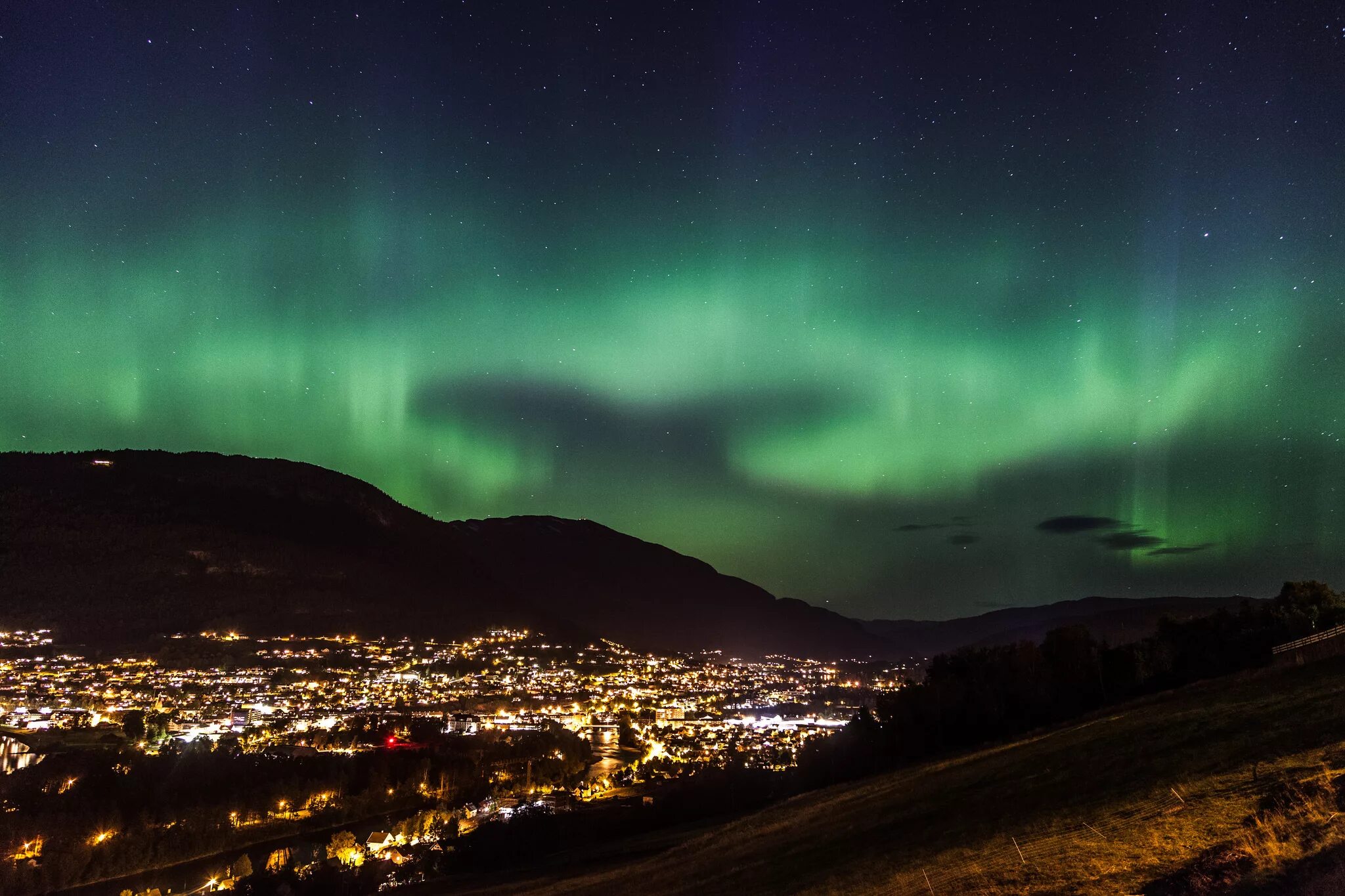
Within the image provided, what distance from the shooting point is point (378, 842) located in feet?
207

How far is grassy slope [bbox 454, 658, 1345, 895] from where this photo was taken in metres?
14.8

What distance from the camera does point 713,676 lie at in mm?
193375

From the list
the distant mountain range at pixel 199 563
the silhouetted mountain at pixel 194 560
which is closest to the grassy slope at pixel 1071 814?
the distant mountain range at pixel 199 563

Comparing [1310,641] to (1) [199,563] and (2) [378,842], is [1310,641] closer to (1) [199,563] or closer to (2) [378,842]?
(2) [378,842]

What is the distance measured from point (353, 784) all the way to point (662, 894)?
66.0m

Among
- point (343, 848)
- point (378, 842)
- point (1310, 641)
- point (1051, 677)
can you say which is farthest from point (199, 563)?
point (1310, 641)

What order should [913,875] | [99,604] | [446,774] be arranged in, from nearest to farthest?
1. [913,875]
2. [446,774]
3. [99,604]

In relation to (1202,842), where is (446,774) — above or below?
below

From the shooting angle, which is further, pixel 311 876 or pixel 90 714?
pixel 90 714

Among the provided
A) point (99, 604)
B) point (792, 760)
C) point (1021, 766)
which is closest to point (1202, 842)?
point (1021, 766)

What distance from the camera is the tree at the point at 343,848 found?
57.5m

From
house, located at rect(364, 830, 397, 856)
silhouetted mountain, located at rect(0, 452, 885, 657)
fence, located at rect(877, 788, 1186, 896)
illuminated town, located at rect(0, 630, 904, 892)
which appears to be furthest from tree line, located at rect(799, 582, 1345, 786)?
silhouetted mountain, located at rect(0, 452, 885, 657)

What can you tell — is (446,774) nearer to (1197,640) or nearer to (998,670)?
(998,670)

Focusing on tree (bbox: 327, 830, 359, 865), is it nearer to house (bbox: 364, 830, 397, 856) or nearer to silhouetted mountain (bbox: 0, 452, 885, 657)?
house (bbox: 364, 830, 397, 856)
